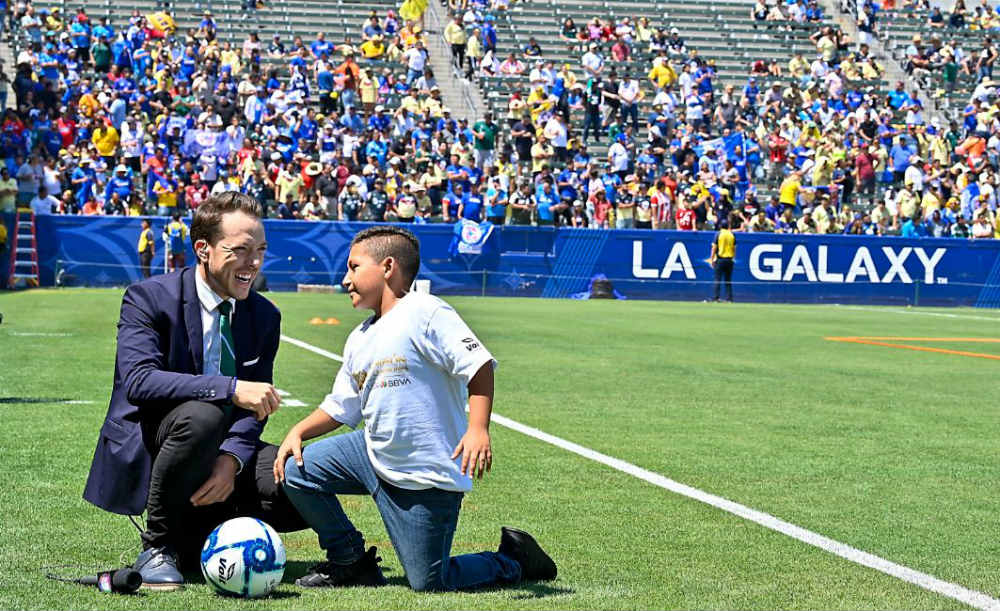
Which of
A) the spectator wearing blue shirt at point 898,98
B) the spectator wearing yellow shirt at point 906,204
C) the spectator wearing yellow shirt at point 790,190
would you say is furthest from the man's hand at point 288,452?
the spectator wearing blue shirt at point 898,98

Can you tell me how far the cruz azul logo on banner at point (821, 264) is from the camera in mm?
36125

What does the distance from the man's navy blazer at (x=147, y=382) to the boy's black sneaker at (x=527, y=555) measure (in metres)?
1.09

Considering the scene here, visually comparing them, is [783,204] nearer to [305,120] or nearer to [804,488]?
[305,120]

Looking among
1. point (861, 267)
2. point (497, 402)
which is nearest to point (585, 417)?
point (497, 402)

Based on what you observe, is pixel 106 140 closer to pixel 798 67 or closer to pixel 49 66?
pixel 49 66

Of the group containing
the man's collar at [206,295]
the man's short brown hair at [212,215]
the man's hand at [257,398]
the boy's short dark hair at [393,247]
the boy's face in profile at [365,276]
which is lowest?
the man's hand at [257,398]

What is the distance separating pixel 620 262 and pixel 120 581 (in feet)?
101

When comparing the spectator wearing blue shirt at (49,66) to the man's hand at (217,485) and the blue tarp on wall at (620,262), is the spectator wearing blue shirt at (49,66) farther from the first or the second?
the man's hand at (217,485)

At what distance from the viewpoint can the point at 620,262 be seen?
117 feet

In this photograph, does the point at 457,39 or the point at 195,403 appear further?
the point at 457,39

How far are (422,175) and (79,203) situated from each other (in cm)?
798

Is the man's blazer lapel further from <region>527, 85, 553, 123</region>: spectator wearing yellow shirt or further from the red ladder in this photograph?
<region>527, 85, 553, 123</region>: spectator wearing yellow shirt

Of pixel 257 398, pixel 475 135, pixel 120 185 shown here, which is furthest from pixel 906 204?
pixel 257 398

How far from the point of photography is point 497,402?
12.8 meters
